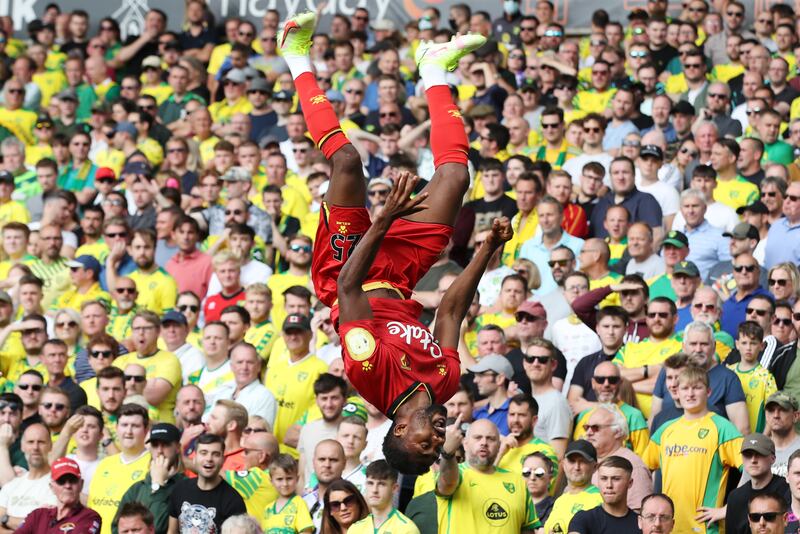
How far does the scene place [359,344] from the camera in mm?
7074

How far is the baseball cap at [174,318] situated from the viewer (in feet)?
39.8

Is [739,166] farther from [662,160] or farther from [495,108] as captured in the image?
[495,108]

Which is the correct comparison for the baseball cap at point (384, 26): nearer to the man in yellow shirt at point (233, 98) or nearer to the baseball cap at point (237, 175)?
the man in yellow shirt at point (233, 98)

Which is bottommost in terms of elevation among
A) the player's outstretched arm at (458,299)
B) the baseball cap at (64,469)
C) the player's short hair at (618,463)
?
the baseball cap at (64,469)

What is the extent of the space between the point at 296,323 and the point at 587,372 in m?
2.37

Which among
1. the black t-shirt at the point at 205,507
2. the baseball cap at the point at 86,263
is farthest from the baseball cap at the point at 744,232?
the baseball cap at the point at 86,263

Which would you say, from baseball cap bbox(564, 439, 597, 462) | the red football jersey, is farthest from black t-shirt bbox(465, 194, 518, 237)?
the red football jersey

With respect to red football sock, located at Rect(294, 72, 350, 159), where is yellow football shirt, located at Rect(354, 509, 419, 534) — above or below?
below

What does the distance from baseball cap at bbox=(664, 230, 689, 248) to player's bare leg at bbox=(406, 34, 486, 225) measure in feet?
11.9

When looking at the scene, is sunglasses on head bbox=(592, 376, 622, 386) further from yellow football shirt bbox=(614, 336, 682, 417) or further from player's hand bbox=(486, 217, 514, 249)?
player's hand bbox=(486, 217, 514, 249)

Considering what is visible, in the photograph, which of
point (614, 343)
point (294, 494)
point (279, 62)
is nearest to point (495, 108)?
point (279, 62)

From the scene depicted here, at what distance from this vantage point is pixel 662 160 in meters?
13.3

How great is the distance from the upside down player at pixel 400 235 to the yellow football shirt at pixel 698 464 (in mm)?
2524

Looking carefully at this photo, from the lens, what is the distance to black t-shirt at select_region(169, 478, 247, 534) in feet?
32.0
